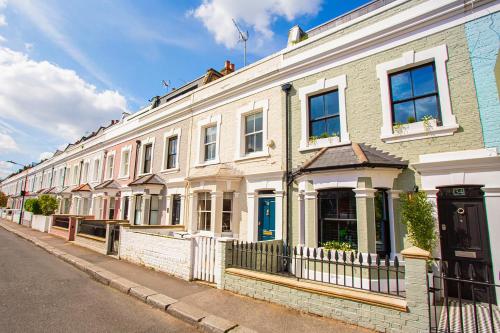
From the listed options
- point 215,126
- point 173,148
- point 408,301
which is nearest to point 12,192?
point 173,148

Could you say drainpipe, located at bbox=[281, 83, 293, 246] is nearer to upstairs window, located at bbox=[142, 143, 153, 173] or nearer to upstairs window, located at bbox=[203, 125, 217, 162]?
upstairs window, located at bbox=[203, 125, 217, 162]

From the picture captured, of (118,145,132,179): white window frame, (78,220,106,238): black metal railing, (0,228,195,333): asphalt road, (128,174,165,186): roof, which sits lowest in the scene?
(0,228,195,333): asphalt road

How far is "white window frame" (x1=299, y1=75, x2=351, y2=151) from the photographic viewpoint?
8.41 metres

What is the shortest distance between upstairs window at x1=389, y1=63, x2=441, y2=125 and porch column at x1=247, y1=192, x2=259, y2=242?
5556 mm

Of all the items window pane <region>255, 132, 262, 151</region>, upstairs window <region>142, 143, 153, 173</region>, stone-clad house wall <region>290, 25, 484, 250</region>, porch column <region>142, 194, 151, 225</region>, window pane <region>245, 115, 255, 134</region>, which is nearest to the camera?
stone-clad house wall <region>290, 25, 484, 250</region>

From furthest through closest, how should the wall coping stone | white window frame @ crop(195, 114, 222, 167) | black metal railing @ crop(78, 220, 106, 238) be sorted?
black metal railing @ crop(78, 220, 106, 238)
white window frame @ crop(195, 114, 222, 167)
the wall coping stone

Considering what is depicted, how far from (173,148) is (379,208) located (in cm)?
1131

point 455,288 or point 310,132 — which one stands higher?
point 310,132

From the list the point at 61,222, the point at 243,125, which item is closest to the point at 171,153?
the point at 243,125

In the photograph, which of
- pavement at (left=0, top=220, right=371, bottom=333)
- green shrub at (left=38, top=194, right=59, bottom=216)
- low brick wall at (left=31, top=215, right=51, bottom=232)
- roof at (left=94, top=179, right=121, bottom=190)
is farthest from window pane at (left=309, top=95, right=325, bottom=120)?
green shrub at (left=38, top=194, right=59, bottom=216)

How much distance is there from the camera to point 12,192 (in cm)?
5588

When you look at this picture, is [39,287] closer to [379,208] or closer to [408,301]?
[408,301]

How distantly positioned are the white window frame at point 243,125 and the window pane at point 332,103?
2.46 meters

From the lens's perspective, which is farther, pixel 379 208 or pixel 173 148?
pixel 173 148
